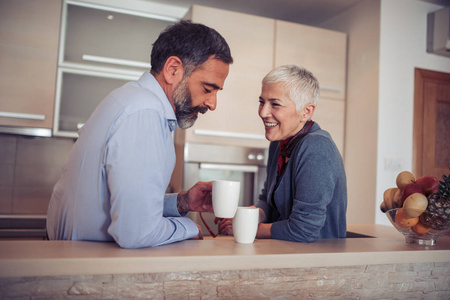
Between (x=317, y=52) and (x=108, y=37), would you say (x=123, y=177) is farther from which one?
(x=317, y=52)

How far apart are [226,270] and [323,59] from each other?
2593 mm

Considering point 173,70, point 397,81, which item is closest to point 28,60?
point 173,70

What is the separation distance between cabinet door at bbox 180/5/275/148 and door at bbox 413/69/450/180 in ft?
3.98

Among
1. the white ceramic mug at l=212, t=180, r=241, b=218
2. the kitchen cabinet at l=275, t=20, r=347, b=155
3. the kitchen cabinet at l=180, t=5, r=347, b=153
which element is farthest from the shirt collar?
the kitchen cabinet at l=275, t=20, r=347, b=155

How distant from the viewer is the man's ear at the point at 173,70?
4.26 feet

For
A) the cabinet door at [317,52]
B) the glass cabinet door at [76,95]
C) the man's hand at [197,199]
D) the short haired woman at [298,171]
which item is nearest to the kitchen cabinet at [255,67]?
the cabinet door at [317,52]

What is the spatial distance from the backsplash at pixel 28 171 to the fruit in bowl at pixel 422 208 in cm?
255

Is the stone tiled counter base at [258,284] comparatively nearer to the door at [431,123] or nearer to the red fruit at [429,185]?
the red fruit at [429,185]

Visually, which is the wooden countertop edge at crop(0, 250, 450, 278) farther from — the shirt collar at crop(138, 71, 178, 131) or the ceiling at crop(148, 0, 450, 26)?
the ceiling at crop(148, 0, 450, 26)

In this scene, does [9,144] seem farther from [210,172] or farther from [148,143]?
[148,143]

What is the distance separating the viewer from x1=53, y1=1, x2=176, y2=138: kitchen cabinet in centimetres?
276

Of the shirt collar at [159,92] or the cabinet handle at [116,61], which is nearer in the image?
the shirt collar at [159,92]

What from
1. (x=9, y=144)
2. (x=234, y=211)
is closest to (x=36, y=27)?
(x=9, y=144)

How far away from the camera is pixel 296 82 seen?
4.89ft
